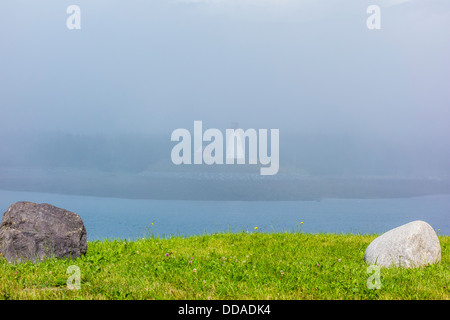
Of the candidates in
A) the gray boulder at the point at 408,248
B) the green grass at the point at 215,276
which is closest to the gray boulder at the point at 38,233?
the green grass at the point at 215,276

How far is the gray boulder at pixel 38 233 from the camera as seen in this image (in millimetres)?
9547

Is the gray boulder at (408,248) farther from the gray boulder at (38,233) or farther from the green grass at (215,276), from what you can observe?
the gray boulder at (38,233)

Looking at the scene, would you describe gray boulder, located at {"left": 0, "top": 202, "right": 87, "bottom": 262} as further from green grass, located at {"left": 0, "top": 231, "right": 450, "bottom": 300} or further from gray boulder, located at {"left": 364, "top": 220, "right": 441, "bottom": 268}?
gray boulder, located at {"left": 364, "top": 220, "right": 441, "bottom": 268}

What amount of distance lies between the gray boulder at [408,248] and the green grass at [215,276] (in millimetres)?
301

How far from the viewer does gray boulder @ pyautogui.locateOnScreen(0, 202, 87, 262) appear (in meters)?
9.55

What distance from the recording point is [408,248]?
971cm

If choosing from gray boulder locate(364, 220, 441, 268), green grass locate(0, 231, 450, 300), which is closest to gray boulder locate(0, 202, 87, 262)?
green grass locate(0, 231, 450, 300)

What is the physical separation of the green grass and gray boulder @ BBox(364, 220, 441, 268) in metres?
0.30

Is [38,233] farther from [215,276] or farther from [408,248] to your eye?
[408,248]

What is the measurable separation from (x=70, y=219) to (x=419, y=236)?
8.07 meters

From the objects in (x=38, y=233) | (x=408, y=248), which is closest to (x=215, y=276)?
(x=38, y=233)

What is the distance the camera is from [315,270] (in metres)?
8.70

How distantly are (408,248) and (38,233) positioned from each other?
8.32 meters
